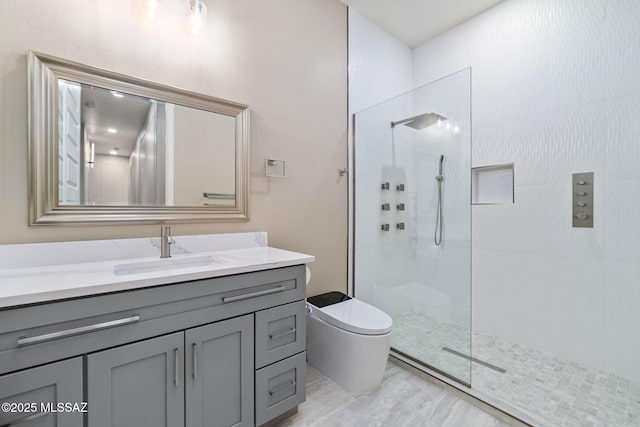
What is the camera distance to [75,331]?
0.88 m

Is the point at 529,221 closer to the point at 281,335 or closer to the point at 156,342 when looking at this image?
the point at 281,335

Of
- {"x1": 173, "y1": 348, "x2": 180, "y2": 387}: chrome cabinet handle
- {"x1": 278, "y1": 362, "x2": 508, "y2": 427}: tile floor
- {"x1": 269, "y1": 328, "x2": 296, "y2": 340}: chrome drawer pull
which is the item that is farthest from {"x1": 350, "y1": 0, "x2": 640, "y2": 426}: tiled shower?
{"x1": 173, "y1": 348, "x2": 180, "y2": 387}: chrome cabinet handle

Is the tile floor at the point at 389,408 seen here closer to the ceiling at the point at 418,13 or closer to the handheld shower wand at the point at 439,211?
the handheld shower wand at the point at 439,211

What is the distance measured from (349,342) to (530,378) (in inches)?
47.9

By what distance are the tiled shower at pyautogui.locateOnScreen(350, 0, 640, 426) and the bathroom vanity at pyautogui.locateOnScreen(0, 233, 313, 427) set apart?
120cm

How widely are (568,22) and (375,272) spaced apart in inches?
91.5

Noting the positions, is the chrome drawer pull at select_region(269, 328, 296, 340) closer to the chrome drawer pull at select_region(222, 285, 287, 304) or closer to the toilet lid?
the chrome drawer pull at select_region(222, 285, 287, 304)

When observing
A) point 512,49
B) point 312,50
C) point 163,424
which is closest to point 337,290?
point 163,424

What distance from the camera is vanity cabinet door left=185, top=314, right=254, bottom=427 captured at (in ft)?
3.59

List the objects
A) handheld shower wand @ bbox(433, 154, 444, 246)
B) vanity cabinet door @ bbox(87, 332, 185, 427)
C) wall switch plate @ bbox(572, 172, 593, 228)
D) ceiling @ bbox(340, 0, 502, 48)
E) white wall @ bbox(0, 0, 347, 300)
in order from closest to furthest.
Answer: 1. vanity cabinet door @ bbox(87, 332, 185, 427)
2. white wall @ bbox(0, 0, 347, 300)
3. wall switch plate @ bbox(572, 172, 593, 228)
4. handheld shower wand @ bbox(433, 154, 444, 246)
5. ceiling @ bbox(340, 0, 502, 48)

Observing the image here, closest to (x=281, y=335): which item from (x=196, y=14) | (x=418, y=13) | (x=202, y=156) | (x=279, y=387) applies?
(x=279, y=387)

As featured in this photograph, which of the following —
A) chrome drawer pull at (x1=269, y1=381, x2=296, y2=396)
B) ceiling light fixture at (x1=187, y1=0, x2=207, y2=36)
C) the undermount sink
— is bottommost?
chrome drawer pull at (x1=269, y1=381, x2=296, y2=396)

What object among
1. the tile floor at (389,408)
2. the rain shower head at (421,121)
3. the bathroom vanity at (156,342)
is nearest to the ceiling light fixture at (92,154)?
the bathroom vanity at (156,342)

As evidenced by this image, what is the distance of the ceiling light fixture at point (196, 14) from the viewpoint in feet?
5.04
